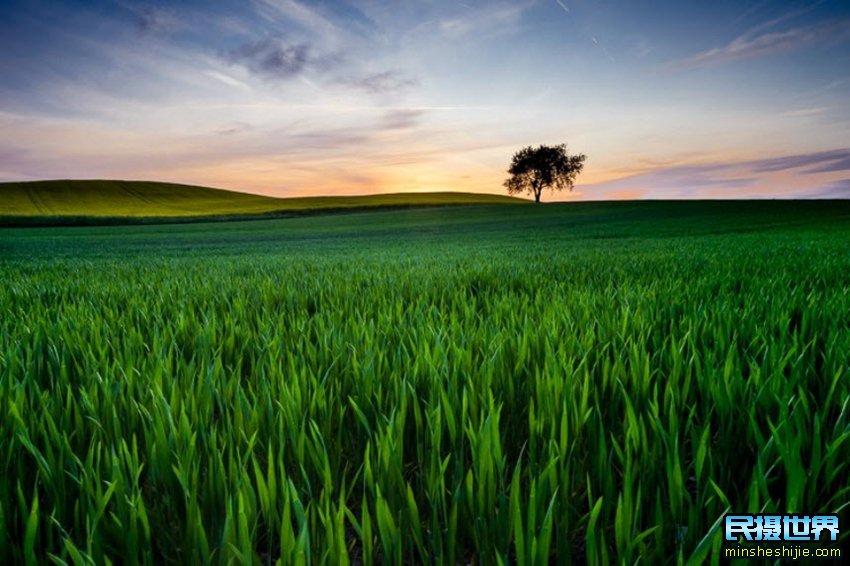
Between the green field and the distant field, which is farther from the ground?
the distant field

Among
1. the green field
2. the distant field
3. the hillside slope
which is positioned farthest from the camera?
the hillside slope

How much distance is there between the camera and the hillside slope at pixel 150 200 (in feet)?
240

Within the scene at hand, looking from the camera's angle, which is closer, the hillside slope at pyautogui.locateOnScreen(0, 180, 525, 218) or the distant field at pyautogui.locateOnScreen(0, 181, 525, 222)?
the distant field at pyautogui.locateOnScreen(0, 181, 525, 222)

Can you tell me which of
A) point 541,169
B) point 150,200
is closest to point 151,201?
point 150,200

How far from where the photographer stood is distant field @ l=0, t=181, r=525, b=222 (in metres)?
73.0

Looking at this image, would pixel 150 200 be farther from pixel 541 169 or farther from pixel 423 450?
pixel 423 450

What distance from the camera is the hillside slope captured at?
240 ft

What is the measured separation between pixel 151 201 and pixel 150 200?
108 cm

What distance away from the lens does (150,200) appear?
84.4 m

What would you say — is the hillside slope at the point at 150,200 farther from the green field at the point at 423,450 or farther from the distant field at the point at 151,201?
the green field at the point at 423,450

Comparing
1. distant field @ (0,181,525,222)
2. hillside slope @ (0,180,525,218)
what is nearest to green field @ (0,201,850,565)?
distant field @ (0,181,525,222)

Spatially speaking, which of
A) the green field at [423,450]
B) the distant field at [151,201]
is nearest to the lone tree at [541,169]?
the distant field at [151,201]

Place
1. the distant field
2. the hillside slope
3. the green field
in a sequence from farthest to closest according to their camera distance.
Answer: the hillside slope < the distant field < the green field

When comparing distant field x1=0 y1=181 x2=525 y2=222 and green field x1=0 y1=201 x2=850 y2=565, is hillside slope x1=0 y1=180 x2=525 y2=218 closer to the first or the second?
distant field x1=0 y1=181 x2=525 y2=222
